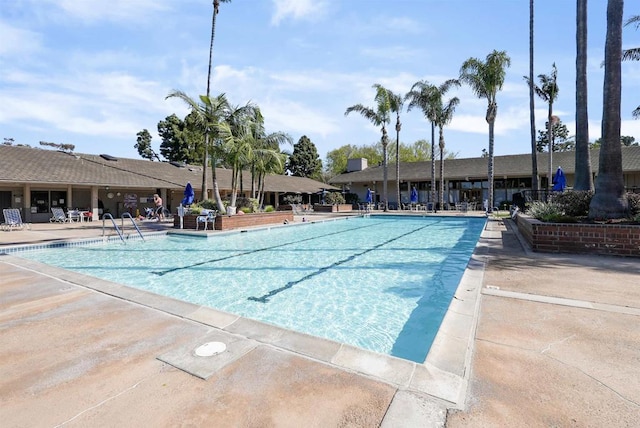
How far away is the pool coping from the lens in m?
2.52

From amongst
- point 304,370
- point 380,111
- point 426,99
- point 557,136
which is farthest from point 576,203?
point 557,136

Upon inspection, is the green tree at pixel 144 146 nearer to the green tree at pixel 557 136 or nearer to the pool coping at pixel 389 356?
the pool coping at pixel 389 356

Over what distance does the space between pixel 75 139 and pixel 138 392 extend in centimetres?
4006

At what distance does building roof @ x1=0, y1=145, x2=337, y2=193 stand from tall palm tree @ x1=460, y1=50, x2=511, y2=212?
720 inches

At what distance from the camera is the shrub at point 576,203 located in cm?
966

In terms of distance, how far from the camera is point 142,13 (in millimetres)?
10641

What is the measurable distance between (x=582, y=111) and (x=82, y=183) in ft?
80.7

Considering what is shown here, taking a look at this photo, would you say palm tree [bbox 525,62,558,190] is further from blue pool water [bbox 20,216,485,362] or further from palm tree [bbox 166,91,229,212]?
palm tree [bbox 166,91,229,212]

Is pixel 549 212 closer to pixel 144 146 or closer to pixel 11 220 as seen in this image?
pixel 11 220

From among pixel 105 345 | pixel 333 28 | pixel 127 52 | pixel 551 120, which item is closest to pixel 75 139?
pixel 127 52

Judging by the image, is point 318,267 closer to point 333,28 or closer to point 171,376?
point 171,376

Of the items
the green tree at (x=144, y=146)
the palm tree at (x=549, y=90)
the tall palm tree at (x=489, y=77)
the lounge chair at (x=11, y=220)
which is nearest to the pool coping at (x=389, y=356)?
the lounge chair at (x=11, y=220)

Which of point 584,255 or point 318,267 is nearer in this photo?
point 584,255

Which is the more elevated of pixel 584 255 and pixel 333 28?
pixel 333 28
